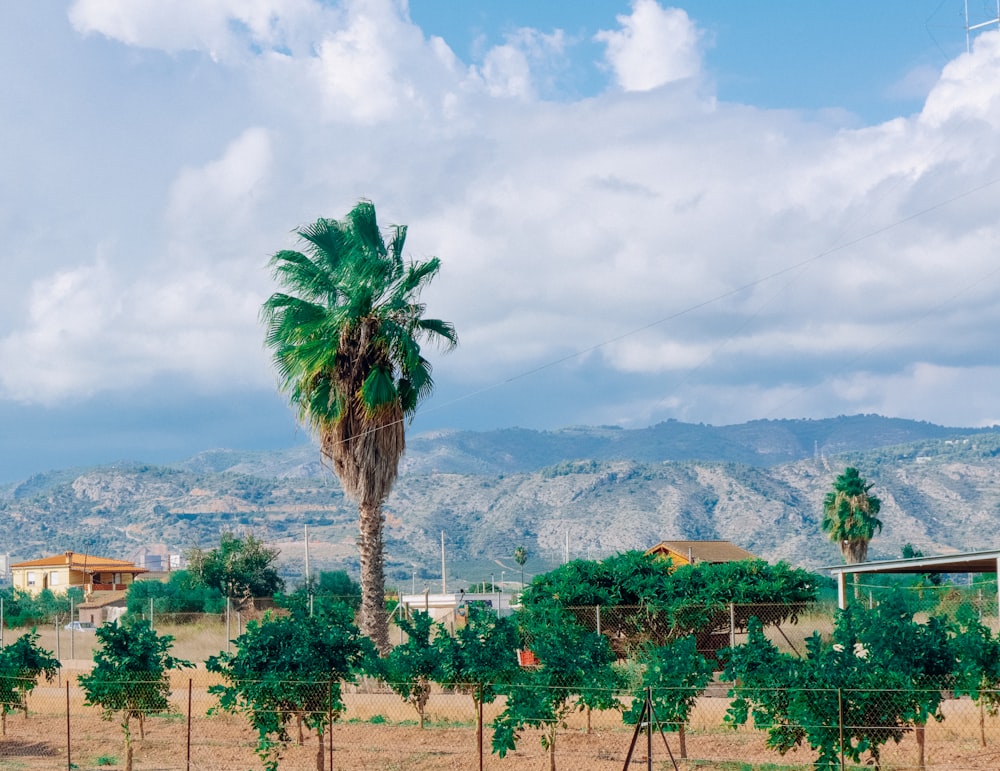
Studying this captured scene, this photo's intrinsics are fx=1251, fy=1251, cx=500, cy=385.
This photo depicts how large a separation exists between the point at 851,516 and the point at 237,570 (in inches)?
1322

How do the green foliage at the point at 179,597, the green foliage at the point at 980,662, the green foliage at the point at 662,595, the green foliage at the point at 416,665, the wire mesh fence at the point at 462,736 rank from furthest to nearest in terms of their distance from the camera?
the green foliage at the point at 179,597
the green foliage at the point at 662,595
the green foliage at the point at 416,665
the green foliage at the point at 980,662
the wire mesh fence at the point at 462,736

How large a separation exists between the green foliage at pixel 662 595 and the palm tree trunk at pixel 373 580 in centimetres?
553

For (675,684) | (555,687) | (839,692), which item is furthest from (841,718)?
(555,687)

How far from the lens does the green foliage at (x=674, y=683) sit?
18.7 metres

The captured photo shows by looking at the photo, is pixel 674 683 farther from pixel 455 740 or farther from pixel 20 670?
pixel 20 670

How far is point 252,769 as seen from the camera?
63.6 ft

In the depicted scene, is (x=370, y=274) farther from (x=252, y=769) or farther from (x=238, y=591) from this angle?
(x=238, y=591)

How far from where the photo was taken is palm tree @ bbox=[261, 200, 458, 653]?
27.5m

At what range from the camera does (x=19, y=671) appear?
25.2 metres

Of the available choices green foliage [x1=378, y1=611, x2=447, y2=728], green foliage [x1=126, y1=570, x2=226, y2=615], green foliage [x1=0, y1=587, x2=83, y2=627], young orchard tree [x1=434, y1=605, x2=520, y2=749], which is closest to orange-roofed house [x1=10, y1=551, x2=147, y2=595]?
green foliage [x1=0, y1=587, x2=83, y2=627]

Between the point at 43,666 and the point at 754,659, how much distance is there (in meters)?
15.3

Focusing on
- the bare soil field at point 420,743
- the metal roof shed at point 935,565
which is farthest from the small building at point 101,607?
the metal roof shed at point 935,565

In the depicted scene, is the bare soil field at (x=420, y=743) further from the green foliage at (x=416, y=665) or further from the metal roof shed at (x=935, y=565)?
the metal roof shed at (x=935, y=565)

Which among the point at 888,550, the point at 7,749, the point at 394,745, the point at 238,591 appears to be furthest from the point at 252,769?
the point at 888,550
